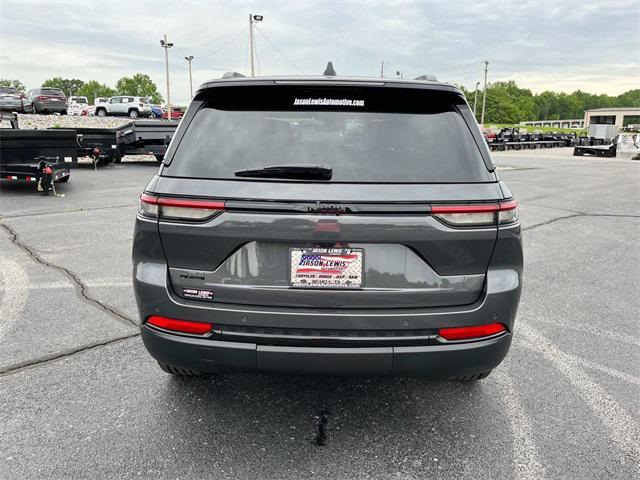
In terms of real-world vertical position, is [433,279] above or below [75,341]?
above

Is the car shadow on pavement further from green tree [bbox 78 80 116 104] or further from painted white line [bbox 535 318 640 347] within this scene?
green tree [bbox 78 80 116 104]

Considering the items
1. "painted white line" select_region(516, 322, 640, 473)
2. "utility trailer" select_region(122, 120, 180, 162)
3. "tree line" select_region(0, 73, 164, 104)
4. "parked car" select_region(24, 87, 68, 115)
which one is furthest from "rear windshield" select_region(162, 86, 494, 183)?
"tree line" select_region(0, 73, 164, 104)

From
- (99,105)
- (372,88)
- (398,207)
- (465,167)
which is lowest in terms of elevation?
(398,207)

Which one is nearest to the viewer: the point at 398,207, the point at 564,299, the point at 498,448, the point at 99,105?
the point at 398,207

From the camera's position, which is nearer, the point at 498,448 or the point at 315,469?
the point at 315,469

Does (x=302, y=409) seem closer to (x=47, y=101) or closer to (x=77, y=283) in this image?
(x=77, y=283)

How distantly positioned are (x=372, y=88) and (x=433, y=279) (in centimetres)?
103

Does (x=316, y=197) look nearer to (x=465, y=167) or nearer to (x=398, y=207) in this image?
(x=398, y=207)

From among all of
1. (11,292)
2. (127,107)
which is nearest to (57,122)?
(127,107)

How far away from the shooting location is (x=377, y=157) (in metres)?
2.39

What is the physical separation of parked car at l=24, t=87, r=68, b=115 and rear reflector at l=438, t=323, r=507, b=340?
126ft

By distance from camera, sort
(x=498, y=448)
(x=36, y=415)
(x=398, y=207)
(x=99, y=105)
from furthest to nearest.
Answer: (x=99, y=105), (x=36, y=415), (x=498, y=448), (x=398, y=207)

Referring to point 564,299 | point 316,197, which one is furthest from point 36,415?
point 564,299

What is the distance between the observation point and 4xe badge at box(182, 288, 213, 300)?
2355 millimetres
